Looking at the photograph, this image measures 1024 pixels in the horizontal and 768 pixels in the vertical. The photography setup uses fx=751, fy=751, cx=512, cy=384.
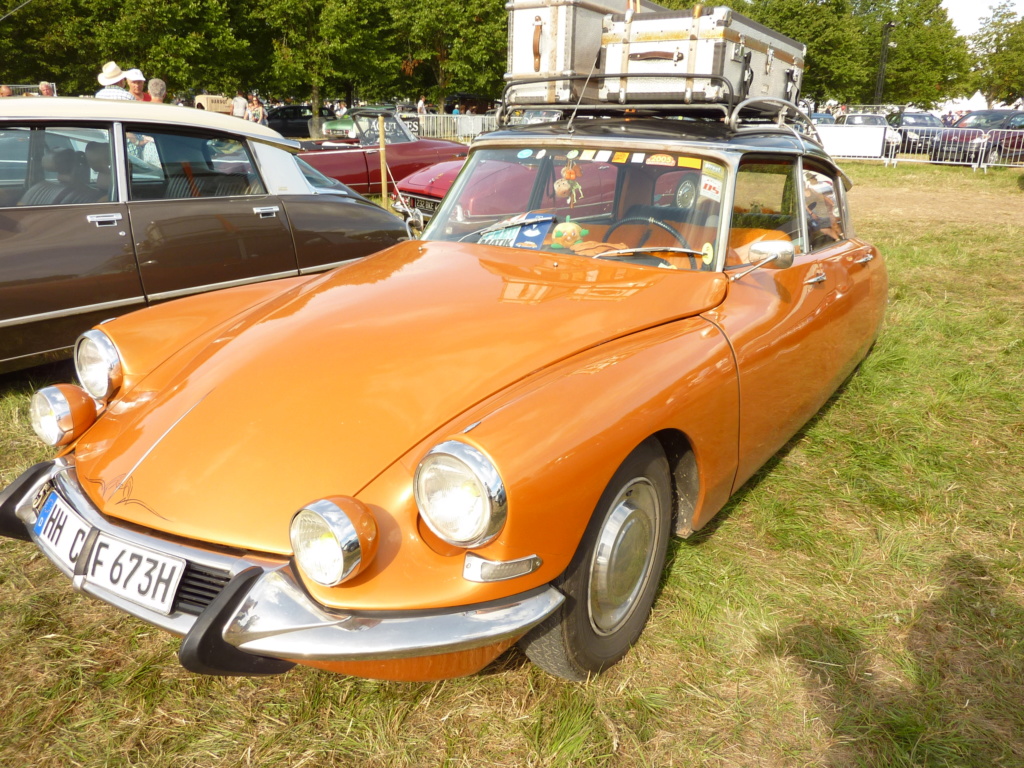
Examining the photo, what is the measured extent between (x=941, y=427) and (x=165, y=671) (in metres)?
3.94

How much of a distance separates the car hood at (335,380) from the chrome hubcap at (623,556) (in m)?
0.48

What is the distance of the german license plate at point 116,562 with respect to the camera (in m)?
1.86

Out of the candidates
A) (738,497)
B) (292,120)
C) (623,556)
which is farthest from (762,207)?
(292,120)

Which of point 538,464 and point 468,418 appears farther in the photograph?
point 468,418

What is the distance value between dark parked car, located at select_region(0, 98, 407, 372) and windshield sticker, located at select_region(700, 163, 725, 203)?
320cm

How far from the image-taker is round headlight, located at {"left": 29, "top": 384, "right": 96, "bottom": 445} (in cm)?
243

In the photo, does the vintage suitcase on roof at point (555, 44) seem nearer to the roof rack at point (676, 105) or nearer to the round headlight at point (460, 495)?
the roof rack at point (676, 105)

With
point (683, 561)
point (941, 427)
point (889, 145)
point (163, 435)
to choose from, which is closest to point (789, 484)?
point (683, 561)

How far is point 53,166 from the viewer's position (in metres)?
4.31

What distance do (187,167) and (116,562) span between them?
3.59 meters

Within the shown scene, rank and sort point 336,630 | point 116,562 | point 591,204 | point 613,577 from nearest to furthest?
point 336,630, point 116,562, point 613,577, point 591,204

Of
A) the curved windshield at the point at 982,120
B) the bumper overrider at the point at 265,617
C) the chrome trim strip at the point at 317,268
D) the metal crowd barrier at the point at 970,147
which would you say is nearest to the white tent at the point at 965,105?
the curved windshield at the point at 982,120

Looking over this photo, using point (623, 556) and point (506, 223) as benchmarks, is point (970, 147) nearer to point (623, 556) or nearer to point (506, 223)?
point (506, 223)

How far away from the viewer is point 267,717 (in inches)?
83.8
